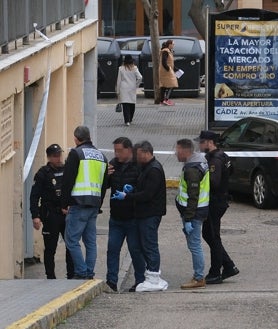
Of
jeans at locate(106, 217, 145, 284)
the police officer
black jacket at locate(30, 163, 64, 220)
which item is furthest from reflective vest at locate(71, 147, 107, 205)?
the police officer

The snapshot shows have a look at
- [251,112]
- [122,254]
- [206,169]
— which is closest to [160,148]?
[251,112]

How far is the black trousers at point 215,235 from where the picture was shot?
12.9 meters

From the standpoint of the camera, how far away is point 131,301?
10.9 meters

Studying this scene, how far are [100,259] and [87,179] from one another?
336cm

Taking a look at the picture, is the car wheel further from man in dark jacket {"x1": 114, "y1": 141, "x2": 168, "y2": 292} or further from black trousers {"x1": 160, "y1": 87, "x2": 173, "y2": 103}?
black trousers {"x1": 160, "y1": 87, "x2": 173, "y2": 103}

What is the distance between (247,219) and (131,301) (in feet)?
24.4

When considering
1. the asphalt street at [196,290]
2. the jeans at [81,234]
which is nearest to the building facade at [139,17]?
the asphalt street at [196,290]

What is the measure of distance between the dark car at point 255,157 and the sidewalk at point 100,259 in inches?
66.8

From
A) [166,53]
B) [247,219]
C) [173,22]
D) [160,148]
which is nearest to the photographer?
[247,219]

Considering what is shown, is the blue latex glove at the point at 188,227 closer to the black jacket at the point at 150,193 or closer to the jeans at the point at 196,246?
the jeans at the point at 196,246

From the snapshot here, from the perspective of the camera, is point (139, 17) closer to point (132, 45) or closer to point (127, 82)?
point (132, 45)

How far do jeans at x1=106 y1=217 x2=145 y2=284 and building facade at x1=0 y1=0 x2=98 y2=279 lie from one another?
3.94 ft

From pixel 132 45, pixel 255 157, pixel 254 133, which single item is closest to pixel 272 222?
pixel 255 157

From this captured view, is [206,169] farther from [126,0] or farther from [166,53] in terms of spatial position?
[126,0]
